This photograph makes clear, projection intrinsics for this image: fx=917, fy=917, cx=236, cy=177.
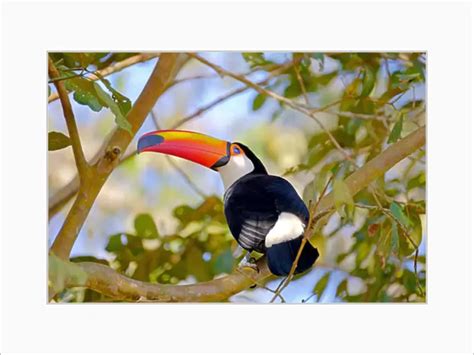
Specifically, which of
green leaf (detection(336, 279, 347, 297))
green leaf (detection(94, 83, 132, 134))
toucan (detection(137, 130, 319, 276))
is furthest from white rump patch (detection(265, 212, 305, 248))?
green leaf (detection(94, 83, 132, 134))

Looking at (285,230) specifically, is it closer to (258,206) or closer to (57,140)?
(258,206)

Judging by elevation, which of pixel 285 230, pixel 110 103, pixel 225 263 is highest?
pixel 110 103

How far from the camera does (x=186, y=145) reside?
3387 mm

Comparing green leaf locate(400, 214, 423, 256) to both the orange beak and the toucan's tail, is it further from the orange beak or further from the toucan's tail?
the orange beak

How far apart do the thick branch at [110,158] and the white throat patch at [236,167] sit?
36cm

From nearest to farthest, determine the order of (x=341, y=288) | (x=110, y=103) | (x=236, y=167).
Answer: (x=110, y=103) → (x=236, y=167) → (x=341, y=288)

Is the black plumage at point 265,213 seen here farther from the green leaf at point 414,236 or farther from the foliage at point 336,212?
the green leaf at point 414,236

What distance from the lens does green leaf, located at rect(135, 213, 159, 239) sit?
3.42m

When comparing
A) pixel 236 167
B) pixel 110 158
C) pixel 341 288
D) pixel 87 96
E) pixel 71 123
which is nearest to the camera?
pixel 87 96
